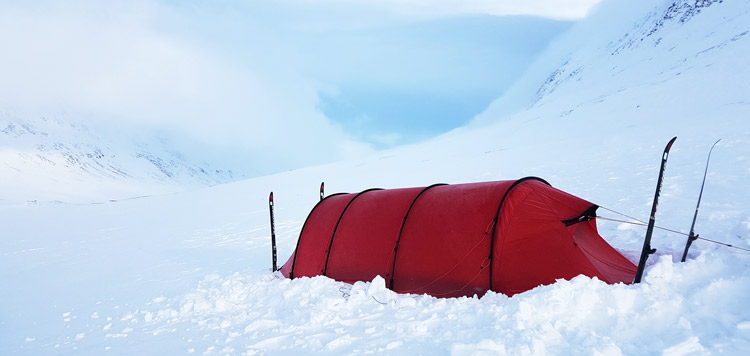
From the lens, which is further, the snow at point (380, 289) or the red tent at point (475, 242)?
the red tent at point (475, 242)

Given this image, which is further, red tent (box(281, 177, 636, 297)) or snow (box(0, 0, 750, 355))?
red tent (box(281, 177, 636, 297))

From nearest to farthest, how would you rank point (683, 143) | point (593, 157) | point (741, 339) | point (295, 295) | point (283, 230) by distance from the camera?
point (741, 339), point (295, 295), point (283, 230), point (683, 143), point (593, 157)

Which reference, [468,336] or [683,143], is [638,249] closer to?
[468,336]

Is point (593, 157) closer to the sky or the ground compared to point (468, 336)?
closer to the sky

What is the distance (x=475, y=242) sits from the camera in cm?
625

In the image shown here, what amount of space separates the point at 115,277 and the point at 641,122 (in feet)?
111

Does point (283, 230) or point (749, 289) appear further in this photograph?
point (283, 230)

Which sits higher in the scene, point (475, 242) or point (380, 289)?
point (475, 242)

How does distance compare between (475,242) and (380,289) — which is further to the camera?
(380,289)

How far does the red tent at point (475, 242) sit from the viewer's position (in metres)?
5.93

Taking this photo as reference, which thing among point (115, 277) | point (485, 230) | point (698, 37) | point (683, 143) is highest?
point (698, 37)

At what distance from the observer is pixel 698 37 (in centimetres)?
7188

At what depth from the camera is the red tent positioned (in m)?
5.93

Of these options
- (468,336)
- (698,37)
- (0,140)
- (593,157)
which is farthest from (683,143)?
(0,140)
